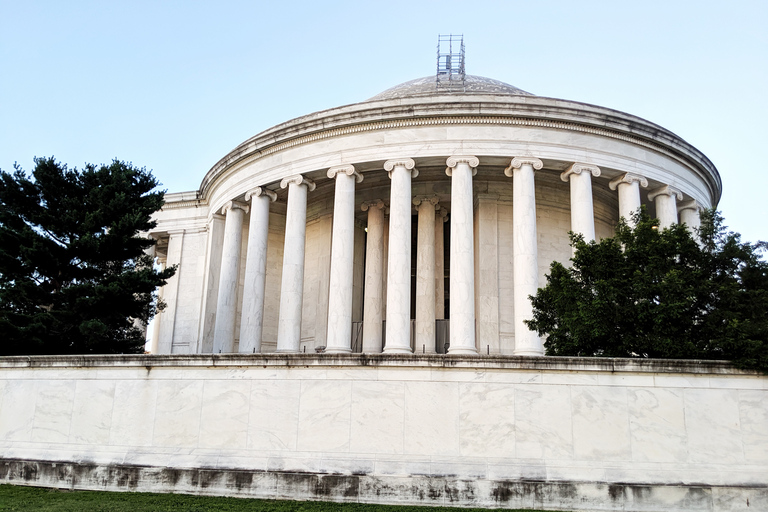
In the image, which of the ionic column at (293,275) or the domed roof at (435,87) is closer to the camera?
the ionic column at (293,275)

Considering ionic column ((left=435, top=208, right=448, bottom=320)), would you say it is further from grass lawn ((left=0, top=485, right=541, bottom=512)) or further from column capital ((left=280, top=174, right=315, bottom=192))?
grass lawn ((left=0, top=485, right=541, bottom=512))

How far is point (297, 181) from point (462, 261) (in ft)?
37.6

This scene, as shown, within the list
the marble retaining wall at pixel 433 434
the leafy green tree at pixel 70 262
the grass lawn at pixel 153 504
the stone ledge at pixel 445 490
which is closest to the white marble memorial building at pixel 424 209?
the leafy green tree at pixel 70 262

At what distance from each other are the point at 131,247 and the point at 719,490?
85.0ft

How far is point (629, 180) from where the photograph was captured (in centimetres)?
3669

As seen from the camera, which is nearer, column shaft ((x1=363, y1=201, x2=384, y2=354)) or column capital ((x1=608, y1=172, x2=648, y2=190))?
column capital ((x1=608, y1=172, x2=648, y2=190))

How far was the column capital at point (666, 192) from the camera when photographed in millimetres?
38031

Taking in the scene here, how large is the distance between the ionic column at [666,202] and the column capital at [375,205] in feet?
54.1

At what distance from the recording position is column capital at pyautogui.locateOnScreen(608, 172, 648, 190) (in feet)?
120

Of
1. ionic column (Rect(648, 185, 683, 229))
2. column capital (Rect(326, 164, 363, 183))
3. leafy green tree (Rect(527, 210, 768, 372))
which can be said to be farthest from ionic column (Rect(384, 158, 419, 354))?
ionic column (Rect(648, 185, 683, 229))

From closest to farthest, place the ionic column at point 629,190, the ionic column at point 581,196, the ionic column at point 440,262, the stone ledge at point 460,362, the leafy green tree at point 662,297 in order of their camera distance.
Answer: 1. the stone ledge at point 460,362
2. the leafy green tree at point 662,297
3. the ionic column at point 581,196
4. the ionic column at point 629,190
5. the ionic column at point 440,262

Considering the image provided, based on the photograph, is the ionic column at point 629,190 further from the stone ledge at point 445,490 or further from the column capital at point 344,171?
the stone ledge at point 445,490

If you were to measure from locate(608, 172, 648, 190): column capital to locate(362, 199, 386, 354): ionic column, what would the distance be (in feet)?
47.5

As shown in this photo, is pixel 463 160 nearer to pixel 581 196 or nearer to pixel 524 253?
pixel 524 253
